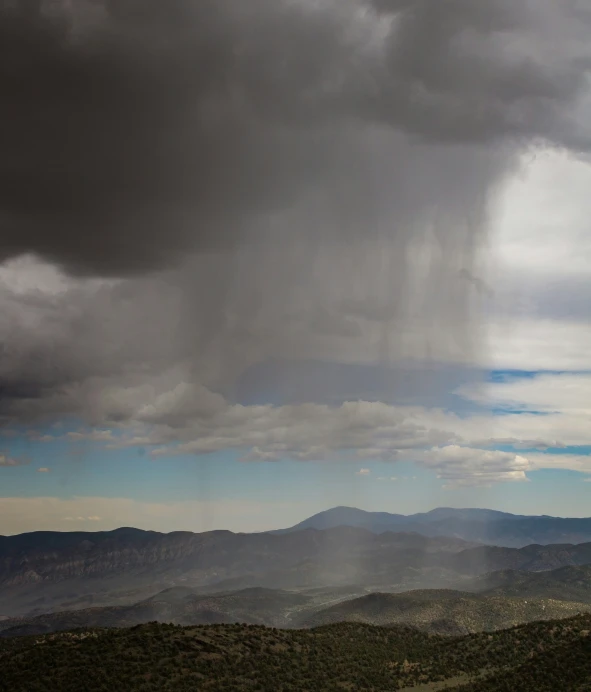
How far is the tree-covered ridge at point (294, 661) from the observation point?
124m

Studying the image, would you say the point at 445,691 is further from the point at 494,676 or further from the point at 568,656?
the point at 568,656

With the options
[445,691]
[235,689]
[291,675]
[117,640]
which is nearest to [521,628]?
[445,691]

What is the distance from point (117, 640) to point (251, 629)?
3482 cm

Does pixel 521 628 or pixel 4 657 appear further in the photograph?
pixel 521 628

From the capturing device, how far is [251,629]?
167 metres

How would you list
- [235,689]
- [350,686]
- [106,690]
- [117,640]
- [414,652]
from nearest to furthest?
[106,690] → [235,689] → [350,686] → [117,640] → [414,652]

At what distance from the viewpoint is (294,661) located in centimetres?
14825

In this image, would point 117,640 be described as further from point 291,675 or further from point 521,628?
point 521,628

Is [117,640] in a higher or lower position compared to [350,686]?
higher

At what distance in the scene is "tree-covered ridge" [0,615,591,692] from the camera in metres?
124

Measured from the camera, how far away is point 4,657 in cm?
14062

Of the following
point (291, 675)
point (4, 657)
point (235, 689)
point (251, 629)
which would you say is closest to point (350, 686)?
point (291, 675)

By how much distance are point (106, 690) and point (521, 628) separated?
96723mm

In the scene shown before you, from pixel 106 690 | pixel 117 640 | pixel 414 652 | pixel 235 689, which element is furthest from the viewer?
pixel 414 652
